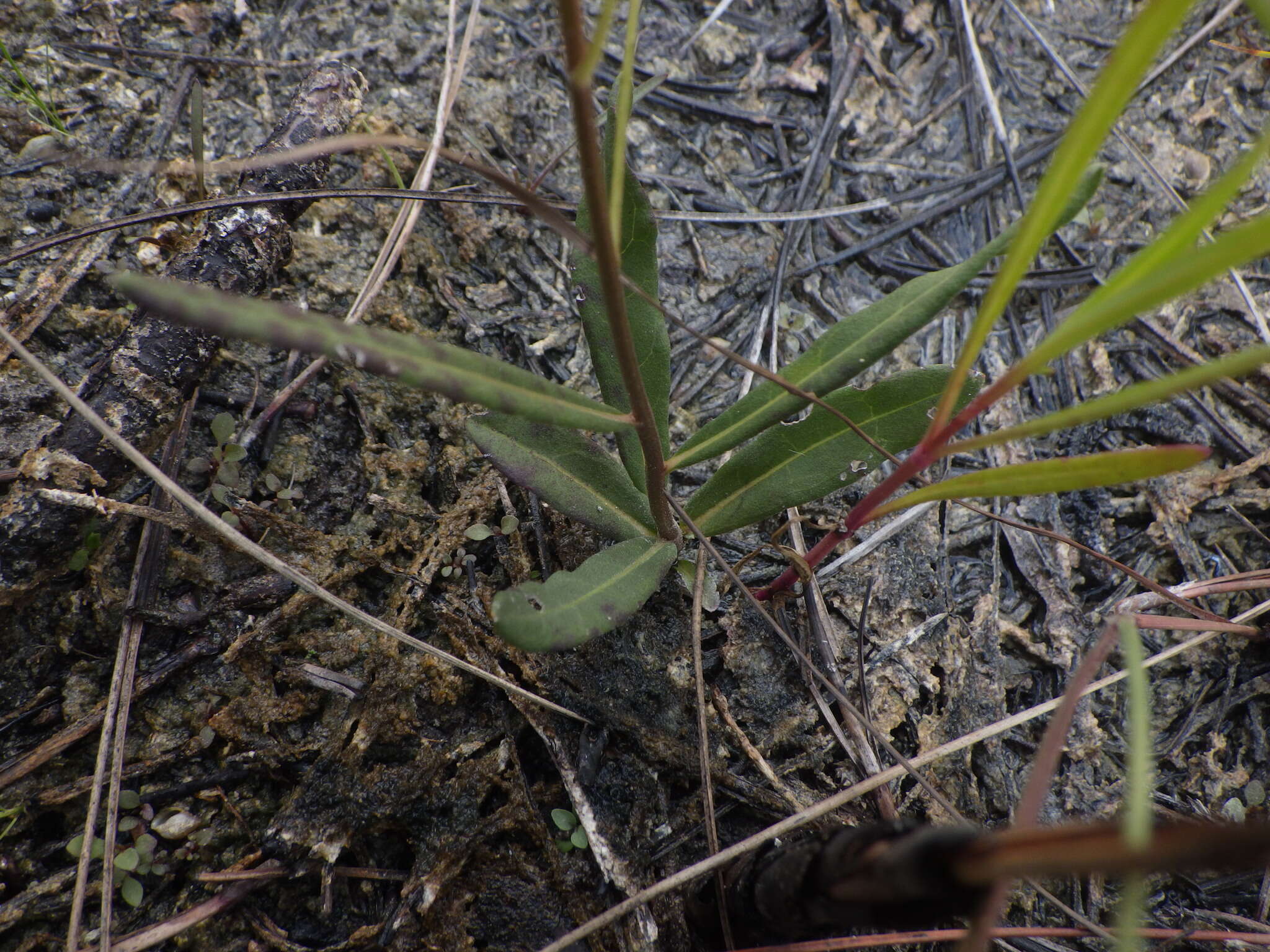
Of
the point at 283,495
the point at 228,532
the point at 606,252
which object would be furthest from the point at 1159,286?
the point at 283,495

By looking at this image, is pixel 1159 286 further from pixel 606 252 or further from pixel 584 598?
pixel 584 598

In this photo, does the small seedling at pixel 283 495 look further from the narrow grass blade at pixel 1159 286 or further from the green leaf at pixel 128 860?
the narrow grass blade at pixel 1159 286

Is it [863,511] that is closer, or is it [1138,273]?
[1138,273]

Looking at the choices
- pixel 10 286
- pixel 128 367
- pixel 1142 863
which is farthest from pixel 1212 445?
pixel 10 286

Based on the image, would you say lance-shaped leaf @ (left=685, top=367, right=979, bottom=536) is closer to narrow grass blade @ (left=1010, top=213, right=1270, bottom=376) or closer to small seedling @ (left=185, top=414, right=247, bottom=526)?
narrow grass blade @ (left=1010, top=213, right=1270, bottom=376)

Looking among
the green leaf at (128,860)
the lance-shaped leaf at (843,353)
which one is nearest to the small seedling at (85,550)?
the green leaf at (128,860)
